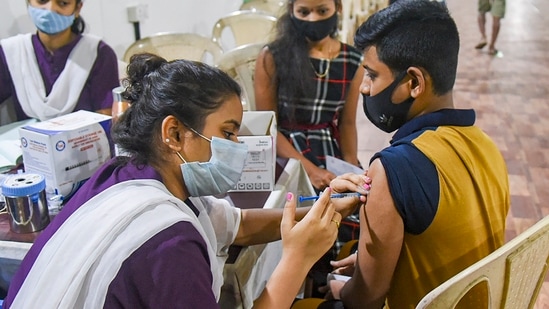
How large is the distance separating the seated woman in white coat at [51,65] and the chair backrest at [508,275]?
1.47m

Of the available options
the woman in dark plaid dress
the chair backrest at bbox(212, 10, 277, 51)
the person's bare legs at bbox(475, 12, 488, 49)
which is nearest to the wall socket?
the chair backrest at bbox(212, 10, 277, 51)

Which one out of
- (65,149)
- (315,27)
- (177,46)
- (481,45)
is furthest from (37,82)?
(481,45)

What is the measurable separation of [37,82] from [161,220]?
4.63 ft

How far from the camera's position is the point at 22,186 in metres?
1.17

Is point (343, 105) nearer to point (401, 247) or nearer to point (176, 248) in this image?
point (401, 247)

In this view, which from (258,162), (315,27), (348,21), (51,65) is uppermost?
(315,27)

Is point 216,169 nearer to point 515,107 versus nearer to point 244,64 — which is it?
point 244,64

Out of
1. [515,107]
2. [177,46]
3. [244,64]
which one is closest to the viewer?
[244,64]

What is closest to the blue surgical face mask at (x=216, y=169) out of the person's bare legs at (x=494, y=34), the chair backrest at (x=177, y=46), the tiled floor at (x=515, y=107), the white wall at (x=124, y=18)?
the tiled floor at (x=515, y=107)

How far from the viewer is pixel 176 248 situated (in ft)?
2.68

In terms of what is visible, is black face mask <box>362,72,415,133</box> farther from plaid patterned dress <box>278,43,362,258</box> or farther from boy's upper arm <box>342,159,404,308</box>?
plaid patterned dress <box>278,43,362,258</box>

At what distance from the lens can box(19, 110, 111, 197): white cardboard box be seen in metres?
1.31

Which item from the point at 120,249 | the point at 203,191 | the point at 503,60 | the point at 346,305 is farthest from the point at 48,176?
the point at 503,60

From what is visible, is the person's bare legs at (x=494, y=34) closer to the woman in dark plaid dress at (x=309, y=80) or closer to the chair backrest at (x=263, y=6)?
the chair backrest at (x=263, y=6)
